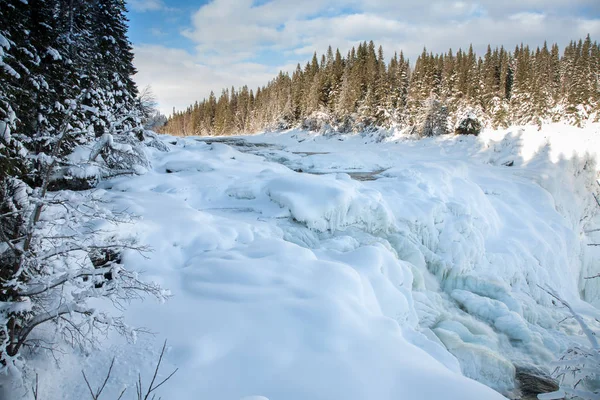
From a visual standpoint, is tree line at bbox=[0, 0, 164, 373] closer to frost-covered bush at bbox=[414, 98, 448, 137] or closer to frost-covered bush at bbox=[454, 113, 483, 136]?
frost-covered bush at bbox=[454, 113, 483, 136]

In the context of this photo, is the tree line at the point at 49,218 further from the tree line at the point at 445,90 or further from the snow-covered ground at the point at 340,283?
the tree line at the point at 445,90

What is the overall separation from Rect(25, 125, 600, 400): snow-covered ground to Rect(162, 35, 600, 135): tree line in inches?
932

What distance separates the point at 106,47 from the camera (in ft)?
55.7

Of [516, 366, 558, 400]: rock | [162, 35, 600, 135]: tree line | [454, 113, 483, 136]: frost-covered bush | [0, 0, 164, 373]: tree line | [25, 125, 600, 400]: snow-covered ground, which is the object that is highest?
[162, 35, 600, 135]: tree line

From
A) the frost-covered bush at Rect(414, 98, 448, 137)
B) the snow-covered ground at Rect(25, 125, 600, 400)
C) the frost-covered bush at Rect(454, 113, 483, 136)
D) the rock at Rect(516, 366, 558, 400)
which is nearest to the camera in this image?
the snow-covered ground at Rect(25, 125, 600, 400)

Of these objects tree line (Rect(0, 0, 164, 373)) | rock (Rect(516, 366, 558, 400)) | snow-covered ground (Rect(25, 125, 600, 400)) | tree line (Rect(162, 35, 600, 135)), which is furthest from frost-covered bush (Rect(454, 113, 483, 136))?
tree line (Rect(0, 0, 164, 373))

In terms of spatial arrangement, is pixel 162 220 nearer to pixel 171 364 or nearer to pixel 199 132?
pixel 171 364

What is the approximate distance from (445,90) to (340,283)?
1503 inches

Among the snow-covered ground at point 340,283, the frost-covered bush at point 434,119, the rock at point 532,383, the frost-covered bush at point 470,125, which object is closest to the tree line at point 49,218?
the snow-covered ground at point 340,283

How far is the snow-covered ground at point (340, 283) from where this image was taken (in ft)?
12.8

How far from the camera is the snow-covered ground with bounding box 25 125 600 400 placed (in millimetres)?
3904

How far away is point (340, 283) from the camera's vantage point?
5.73m

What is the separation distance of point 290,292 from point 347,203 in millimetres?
4858

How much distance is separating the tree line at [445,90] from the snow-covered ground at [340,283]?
932 inches
